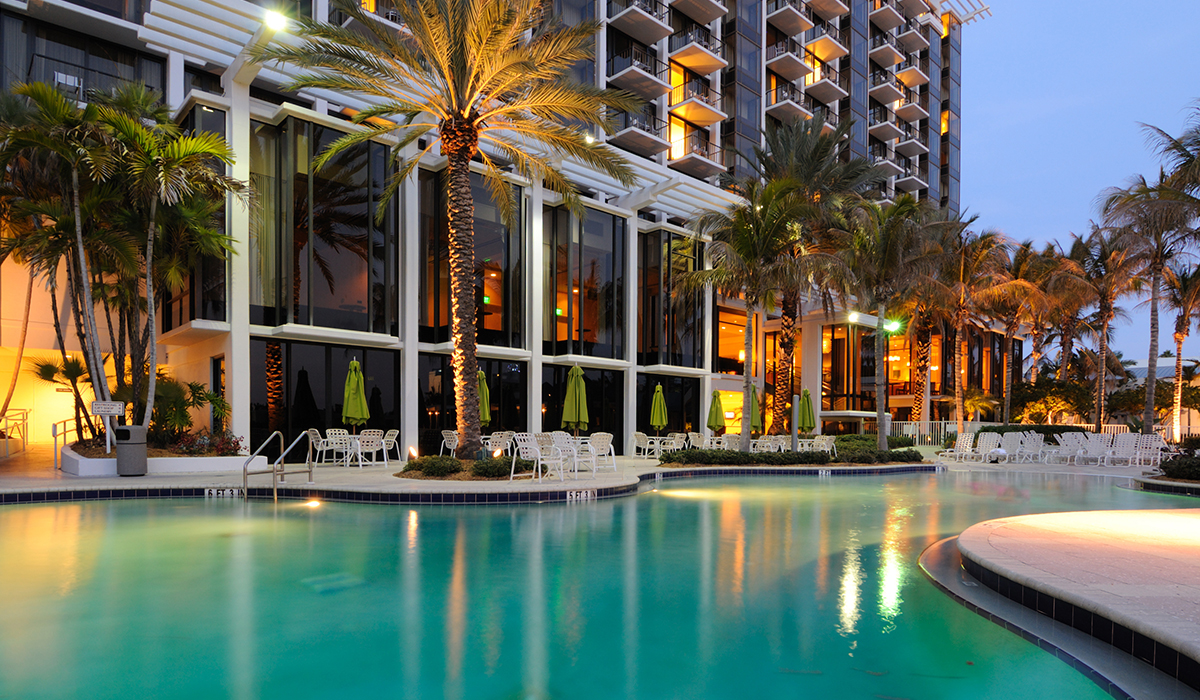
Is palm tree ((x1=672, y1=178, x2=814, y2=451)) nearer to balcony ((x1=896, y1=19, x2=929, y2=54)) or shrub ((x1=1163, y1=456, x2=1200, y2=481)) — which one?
shrub ((x1=1163, y1=456, x2=1200, y2=481))

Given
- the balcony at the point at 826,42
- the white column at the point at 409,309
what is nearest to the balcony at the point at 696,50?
the balcony at the point at 826,42

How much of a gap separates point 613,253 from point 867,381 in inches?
635

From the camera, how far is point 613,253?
23.5 metres

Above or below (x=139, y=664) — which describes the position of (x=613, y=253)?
above

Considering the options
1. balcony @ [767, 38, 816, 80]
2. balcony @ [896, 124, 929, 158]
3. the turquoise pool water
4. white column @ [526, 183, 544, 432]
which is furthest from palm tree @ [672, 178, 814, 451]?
balcony @ [896, 124, 929, 158]

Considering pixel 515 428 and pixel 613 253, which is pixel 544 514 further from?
pixel 613 253

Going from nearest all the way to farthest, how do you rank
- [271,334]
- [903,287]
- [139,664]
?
[139,664] < [271,334] < [903,287]

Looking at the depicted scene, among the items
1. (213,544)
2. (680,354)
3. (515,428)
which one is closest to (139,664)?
(213,544)

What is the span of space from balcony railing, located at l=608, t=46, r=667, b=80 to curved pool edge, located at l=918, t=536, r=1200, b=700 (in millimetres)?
26617

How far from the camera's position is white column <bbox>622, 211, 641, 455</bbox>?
2362 centimetres

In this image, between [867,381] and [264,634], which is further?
[867,381]

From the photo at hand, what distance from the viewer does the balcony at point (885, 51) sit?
42.3 m

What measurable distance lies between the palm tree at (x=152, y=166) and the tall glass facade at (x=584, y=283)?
32.1 feet

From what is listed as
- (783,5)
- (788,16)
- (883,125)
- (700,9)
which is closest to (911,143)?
(883,125)
